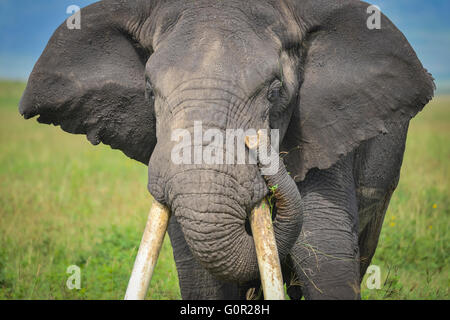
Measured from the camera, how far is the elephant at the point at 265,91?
400 centimetres

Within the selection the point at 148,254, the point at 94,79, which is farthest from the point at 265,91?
the point at 94,79

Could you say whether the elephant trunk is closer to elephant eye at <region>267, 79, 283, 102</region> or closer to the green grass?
elephant eye at <region>267, 79, 283, 102</region>

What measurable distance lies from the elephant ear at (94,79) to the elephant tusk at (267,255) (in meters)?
1.43

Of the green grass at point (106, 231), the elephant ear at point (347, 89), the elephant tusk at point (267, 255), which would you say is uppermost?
the elephant ear at point (347, 89)

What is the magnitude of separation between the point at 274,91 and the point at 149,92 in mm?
872

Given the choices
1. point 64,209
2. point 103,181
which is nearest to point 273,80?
point 64,209

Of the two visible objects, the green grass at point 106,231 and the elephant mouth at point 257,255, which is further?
the green grass at point 106,231

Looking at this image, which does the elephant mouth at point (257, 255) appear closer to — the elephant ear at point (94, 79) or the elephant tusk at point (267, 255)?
the elephant tusk at point (267, 255)

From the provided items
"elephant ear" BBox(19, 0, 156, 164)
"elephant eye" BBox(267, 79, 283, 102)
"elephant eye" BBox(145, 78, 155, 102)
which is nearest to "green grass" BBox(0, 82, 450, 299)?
"elephant ear" BBox(19, 0, 156, 164)

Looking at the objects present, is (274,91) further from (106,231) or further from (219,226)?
(106,231)

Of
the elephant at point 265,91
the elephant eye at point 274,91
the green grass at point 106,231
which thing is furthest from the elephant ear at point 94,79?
the green grass at point 106,231

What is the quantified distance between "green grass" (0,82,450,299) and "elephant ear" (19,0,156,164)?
1585 millimetres

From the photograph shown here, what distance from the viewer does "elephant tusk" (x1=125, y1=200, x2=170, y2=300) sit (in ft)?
12.4
